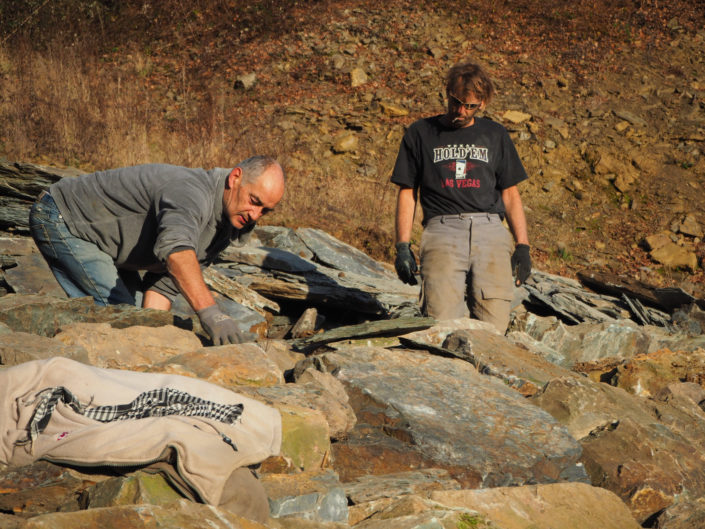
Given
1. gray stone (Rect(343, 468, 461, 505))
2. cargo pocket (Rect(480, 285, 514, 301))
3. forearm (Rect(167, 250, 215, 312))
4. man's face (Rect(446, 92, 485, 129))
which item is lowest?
gray stone (Rect(343, 468, 461, 505))

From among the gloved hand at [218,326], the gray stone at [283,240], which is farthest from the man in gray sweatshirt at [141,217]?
the gray stone at [283,240]

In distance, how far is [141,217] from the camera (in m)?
4.25

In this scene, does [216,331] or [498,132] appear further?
[498,132]

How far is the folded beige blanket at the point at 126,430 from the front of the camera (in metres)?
2.27

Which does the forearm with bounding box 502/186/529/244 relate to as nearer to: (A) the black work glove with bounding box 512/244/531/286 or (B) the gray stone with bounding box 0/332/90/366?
(A) the black work glove with bounding box 512/244/531/286

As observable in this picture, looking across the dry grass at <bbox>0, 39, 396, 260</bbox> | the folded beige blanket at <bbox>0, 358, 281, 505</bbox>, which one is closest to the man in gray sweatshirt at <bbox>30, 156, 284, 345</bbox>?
the folded beige blanket at <bbox>0, 358, 281, 505</bbox>

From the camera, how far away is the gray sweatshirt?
402 centimetres

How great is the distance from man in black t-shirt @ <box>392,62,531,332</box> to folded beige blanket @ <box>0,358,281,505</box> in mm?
2511

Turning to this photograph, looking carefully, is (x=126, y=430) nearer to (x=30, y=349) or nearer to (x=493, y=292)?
(x=30, y=349)

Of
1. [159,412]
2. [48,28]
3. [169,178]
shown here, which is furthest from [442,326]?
[48,28]

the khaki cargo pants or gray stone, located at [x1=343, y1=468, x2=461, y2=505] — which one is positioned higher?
the khaki cargo pants

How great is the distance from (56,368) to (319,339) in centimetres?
198

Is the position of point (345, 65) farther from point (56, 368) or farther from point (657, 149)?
point (56, 368)

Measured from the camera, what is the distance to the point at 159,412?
2.54m
